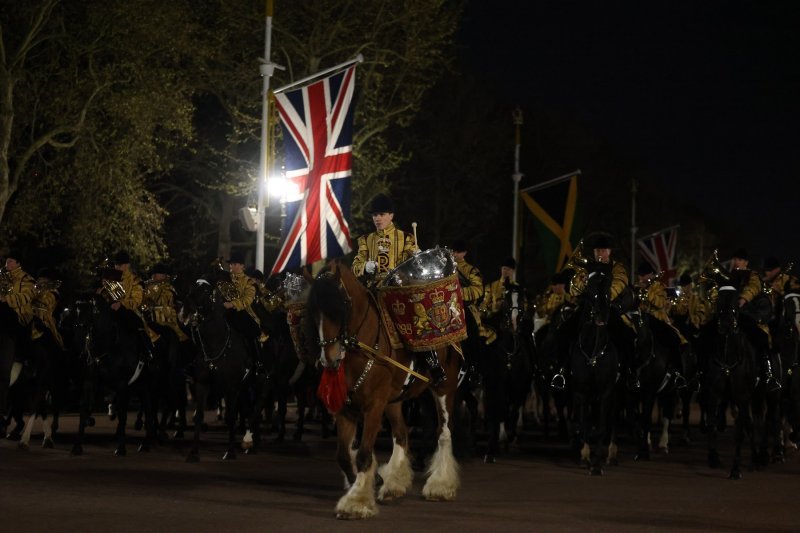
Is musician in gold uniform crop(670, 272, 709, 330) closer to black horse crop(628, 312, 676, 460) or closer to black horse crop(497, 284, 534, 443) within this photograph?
black horse crop(628, 312, 676, 460)

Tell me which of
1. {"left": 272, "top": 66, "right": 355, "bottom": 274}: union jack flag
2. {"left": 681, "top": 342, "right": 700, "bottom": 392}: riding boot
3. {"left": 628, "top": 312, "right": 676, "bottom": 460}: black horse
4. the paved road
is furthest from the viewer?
{"left": 681, "top": 342, "right": 700, "bottom": 392}: riding boot

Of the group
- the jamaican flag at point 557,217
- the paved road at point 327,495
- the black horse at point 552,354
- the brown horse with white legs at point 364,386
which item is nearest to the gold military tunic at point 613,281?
the black horse at point 552,354

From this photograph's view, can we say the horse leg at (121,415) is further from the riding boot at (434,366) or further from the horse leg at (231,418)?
the riding boot at (434,366)

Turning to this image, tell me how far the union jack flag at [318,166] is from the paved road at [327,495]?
125 inches

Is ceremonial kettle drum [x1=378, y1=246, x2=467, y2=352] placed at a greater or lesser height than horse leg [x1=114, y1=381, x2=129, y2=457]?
greater

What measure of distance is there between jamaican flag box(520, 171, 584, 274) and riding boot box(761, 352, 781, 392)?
14.4 meters

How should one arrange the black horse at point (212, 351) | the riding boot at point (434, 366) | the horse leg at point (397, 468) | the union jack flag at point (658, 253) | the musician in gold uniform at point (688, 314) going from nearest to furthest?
the horse leg at point (397, 468) < the riding boot at point (434, 366) < the black horse at point (212, 351) < the musician in gold uniform at point (688, 314) < the union jack flag at point (658, 253)

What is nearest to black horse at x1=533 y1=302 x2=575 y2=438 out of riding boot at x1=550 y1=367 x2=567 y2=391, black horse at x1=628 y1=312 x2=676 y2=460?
riding boot at x1=550 y1=367 x2=567 y2=391

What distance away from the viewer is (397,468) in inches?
531

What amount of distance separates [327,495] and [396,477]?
3.04 feet

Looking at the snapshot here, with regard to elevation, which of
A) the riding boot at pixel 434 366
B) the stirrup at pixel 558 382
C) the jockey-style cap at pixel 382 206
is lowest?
the riding boot at pixel 434 366

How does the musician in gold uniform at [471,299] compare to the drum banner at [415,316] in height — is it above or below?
above

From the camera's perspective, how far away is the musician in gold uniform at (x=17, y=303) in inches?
718

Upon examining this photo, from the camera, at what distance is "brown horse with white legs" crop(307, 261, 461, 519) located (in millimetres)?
12164
